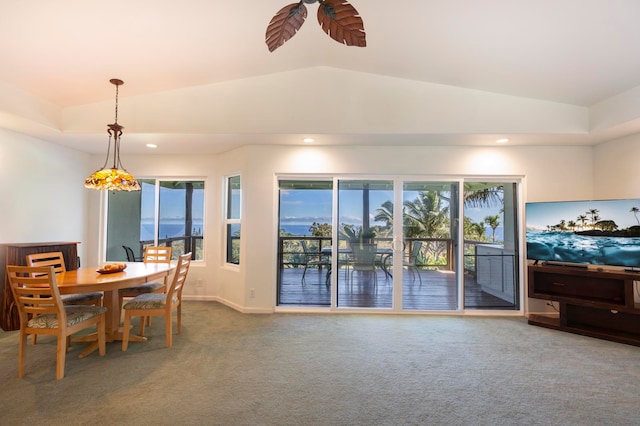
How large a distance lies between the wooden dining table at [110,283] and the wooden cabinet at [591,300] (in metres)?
4.61

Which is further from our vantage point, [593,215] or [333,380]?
[593,215]

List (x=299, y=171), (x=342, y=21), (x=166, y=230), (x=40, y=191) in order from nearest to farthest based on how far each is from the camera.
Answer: (x=342, y=21) → (x=40, y=191) → (x=299, y=171) → (x=166, y=230)

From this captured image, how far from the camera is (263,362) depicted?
2.73 metres

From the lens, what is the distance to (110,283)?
2689 mm

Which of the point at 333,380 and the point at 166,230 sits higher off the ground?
the point at 166,230

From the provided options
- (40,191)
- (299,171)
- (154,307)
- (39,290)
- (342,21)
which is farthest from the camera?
(299,171)

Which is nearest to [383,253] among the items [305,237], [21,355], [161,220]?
[305,237]

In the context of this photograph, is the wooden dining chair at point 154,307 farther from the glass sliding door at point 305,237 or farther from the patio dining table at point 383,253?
the patio dining table at point 383,253

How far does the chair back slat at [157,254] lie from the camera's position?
409 centimetres

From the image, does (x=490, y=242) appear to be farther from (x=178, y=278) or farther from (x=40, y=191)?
(x=40, y=191)

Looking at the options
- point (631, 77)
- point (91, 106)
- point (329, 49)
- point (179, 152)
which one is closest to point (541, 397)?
point (631, 77)

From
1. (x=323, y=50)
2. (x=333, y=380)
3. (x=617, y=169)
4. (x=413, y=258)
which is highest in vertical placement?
(x=323, y=50)

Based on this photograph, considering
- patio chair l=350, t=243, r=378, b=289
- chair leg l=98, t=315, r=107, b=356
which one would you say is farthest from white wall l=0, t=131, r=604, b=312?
chair leg l=98, t=315, r=107, b=356

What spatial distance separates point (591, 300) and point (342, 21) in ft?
13.4
